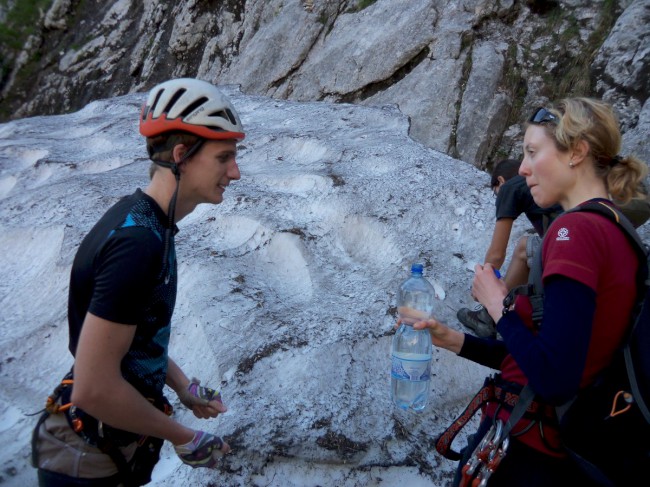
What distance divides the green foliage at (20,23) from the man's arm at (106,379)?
31459 mm

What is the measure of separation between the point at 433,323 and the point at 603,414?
885 millimetres

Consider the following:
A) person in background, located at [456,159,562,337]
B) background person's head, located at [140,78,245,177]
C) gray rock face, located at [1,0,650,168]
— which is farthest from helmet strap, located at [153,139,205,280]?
gray rock face, located at [1,0,650,168]

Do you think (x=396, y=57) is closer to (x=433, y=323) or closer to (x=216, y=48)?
(x=216, y=48)

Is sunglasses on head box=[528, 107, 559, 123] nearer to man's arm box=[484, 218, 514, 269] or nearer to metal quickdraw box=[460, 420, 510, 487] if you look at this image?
metal quickdraw box=[460, 420, 510, 487]

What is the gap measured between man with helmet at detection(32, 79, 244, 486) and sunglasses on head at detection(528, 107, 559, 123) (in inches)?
56.7

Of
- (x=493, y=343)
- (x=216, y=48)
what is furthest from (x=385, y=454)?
(x=216, y=48)

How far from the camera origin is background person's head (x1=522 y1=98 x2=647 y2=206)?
7.73 ft

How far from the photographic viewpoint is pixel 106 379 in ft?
6.92

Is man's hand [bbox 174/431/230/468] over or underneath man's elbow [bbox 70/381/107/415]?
underneath

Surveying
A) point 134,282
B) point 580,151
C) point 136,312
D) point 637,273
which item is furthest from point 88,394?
point 580,151

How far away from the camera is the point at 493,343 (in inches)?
Result: 111

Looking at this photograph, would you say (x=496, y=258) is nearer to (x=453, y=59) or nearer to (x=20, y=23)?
(x=453, y=59)

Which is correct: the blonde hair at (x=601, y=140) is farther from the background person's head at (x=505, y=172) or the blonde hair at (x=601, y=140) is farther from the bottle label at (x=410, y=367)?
the background person's head at (x=505, y=172)

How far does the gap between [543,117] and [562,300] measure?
987 millimetres
